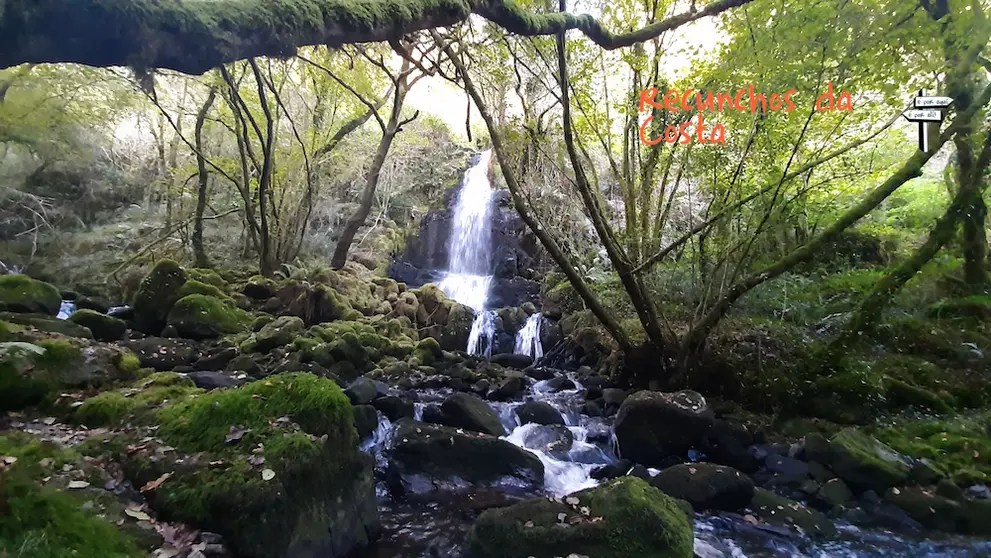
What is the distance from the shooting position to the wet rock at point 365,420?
20.5 feet

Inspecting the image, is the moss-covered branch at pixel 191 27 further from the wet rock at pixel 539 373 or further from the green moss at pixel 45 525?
the wet rock at pixel 539 373

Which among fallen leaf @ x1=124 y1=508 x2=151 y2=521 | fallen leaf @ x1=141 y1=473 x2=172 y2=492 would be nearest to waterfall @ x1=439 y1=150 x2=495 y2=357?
fallen leaf @ x1=141 y1=473 x2=172 y2=492

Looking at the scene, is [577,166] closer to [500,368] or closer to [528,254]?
[500,368]

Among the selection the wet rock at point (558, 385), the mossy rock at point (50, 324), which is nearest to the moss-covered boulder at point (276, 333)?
the mossy rock at point (50, 324)

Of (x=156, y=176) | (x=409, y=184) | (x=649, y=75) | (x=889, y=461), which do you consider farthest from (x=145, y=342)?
(x=409, y=184)

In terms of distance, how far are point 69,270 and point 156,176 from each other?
511 centimetres

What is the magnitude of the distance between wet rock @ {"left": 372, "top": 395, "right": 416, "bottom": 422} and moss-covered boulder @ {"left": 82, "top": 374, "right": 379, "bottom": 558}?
9.23 ft

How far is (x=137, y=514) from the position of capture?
2873 millimetres

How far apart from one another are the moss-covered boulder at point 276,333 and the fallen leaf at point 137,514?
6480mm

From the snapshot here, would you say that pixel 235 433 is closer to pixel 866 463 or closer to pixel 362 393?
pixel 362 393

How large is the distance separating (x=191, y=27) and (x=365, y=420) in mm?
4477

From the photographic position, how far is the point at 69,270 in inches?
558

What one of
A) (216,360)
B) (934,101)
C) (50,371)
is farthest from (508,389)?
(934,101)

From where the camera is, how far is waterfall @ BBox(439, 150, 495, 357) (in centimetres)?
1758
